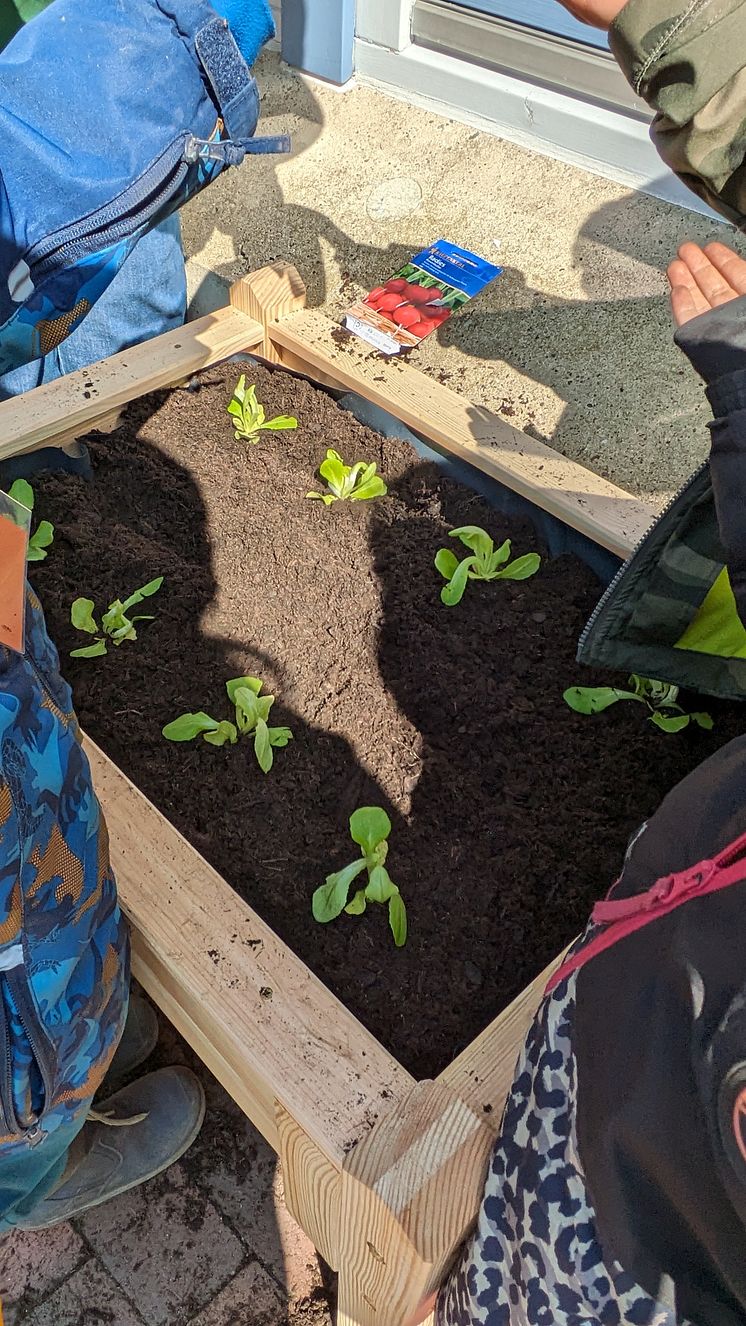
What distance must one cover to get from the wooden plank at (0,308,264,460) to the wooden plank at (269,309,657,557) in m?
0.11

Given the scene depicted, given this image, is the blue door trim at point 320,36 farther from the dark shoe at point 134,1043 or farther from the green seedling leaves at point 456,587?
the dark shoe at point 134,1043

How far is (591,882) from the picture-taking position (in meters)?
1.38

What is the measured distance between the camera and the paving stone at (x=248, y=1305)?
1.43 m

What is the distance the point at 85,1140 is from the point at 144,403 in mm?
1457

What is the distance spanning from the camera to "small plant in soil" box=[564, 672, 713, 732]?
1.54 metres

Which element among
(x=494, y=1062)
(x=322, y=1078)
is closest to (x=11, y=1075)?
(x=322, y=1078)

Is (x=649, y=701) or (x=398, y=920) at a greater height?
(x=649, y=701)

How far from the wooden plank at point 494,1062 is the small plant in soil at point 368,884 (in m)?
0.22

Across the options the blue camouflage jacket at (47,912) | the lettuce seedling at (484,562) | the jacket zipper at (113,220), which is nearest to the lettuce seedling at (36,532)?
the jacket zipper at (113,220)

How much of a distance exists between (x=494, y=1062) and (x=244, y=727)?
69 centimetres

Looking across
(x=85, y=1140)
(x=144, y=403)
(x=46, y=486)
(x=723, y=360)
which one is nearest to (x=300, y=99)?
(x=144, y=403)

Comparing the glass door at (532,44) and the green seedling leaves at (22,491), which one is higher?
the glass door at (532,44)

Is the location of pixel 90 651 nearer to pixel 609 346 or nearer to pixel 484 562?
pixel 484 562

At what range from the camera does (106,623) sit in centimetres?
164
